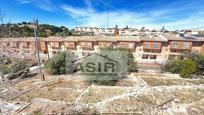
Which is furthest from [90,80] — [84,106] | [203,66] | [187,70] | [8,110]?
[203,66]

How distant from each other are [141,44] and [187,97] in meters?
18.8

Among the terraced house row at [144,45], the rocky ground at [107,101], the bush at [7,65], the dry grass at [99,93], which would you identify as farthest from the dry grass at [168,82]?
the bush at [7,65]

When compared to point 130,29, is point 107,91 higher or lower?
lower

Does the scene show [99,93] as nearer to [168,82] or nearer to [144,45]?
[168,82]

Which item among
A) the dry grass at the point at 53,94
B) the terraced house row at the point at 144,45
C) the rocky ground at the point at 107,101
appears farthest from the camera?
the terraced house row at the point at 144,45

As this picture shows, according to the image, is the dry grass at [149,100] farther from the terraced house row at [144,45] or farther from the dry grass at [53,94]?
the terraced house row at [144,45]

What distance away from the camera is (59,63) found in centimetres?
2030

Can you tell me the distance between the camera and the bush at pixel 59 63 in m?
20.0

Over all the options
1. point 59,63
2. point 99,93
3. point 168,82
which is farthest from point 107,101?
point 59,63

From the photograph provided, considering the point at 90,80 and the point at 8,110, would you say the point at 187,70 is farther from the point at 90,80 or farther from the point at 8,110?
the point at 8,110

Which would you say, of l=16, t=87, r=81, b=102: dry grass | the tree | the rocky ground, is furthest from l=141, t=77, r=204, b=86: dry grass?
l=16, t=87, r=81, b=102: dry grass

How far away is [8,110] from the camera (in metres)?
10.4

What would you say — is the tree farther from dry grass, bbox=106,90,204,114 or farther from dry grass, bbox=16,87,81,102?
dry grass, bbox=16,87,81,102

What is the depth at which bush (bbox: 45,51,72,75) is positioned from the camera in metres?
20.0
